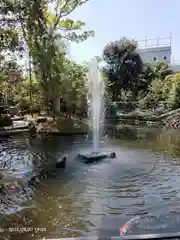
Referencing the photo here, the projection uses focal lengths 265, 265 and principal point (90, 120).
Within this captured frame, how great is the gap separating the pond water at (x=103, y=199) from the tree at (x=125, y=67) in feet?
50.8

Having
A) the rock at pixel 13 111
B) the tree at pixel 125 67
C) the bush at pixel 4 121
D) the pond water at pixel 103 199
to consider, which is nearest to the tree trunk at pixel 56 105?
the rock at pixel 13 111

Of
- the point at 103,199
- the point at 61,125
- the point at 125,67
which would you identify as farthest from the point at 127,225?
the point at 125,67

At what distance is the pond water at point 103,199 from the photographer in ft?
12.4

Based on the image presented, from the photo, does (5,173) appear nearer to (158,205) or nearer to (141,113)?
(158,205)

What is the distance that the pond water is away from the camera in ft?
12.4

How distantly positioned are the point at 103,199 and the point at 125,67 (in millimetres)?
19800

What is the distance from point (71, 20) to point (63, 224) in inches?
616

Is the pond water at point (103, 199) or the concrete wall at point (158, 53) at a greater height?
the concrete wall at point (158, 53)

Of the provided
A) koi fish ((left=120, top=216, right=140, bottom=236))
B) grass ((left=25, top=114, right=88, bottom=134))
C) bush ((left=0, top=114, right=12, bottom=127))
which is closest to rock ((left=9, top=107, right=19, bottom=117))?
grass ((left=25, top=114, right=88, bottom=134))

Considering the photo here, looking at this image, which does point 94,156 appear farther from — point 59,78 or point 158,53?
point 158,53

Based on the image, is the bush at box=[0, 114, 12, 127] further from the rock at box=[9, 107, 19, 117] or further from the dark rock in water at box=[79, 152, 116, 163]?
the dark rock in water at box=[79, 152, 116, 163]

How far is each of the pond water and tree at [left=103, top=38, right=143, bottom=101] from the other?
50.8 ft

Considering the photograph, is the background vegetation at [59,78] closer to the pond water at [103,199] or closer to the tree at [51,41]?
the tree at [51,41]

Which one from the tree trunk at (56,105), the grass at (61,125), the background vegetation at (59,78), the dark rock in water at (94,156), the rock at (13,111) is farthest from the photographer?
the tree trunk at (56,105)
